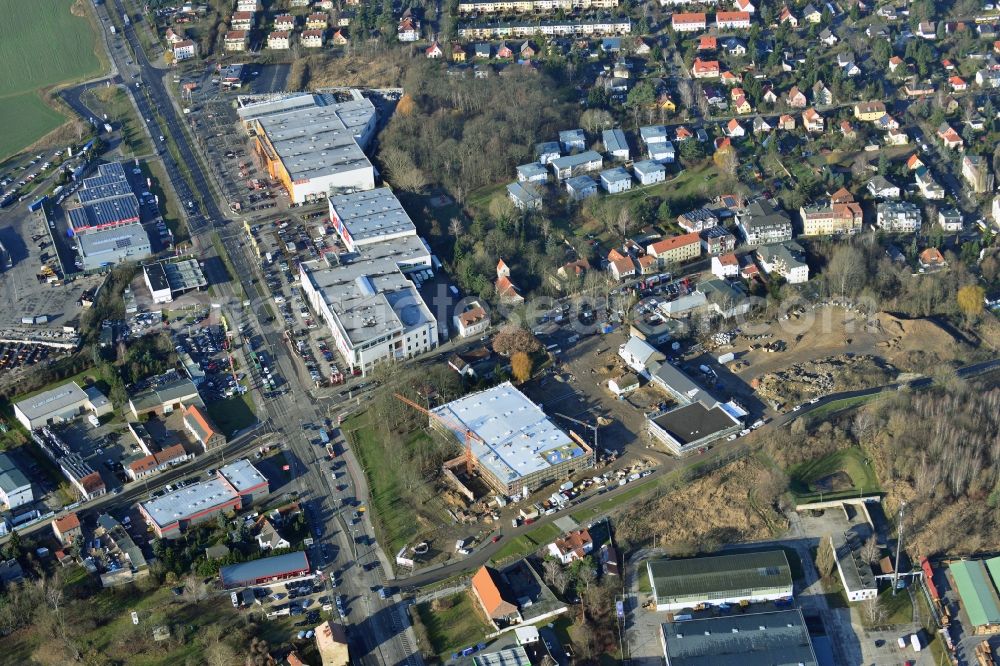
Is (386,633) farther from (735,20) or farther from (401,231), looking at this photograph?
(735,20)

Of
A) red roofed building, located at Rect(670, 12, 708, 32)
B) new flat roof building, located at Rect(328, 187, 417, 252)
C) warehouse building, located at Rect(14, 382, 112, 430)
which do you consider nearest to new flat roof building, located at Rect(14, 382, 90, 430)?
warehouse building, located at Rect(14, 382, 112, 430)

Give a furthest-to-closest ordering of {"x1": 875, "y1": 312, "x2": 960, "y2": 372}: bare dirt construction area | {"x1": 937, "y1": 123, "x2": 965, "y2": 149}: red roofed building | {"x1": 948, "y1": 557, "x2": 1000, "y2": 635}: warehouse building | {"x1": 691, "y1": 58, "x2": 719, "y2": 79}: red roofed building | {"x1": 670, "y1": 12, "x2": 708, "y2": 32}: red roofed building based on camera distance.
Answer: {"x1": 670, "y1": 12, "x2": 708, "y2": 32}: red roofed building, {"x1": 691, "y1": 58, "x2": 719, "y2": 79}: red roofed building, {"x1": 937, "y1": 123, "x2": 965, "y2": 149}: red roofed building, {"x1": 875, "y1": 312, "x2": 960, "y2": 372}: bare dirt construction area, {"x1": 948, "y1": 557, "x2": 1000, "y2": 635}: warehouse building

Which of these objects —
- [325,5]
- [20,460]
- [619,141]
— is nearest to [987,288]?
[619,141]

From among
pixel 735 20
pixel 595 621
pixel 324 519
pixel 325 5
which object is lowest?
pixel 595 621

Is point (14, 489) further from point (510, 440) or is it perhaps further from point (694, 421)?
point (694, 421)

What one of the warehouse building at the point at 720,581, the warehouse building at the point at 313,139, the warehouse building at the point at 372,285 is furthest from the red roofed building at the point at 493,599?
the warehouse building at the point at 313,139

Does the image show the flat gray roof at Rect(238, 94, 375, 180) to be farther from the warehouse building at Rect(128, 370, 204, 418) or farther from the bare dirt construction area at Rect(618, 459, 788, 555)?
the bare dirt construction area at Rect(618, 459, 788, 555)

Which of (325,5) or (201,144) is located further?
(325,5)
